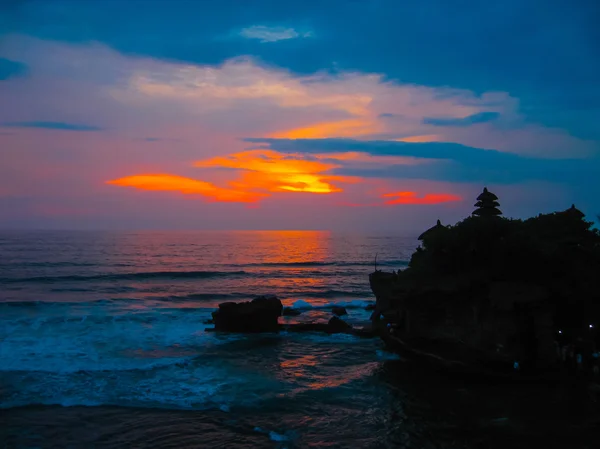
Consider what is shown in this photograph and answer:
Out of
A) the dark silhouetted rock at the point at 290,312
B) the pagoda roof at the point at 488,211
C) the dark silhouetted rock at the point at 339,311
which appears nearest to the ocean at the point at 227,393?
the dark silhouetted rock at the point at 339,311

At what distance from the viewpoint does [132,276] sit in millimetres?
54781

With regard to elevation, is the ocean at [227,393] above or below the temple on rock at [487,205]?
below

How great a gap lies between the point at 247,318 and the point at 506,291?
1696 centimetres

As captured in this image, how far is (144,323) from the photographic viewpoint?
30.8m

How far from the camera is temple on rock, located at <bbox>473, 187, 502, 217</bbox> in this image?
25938 millimetres

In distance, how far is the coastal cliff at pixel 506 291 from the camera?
63.1ft

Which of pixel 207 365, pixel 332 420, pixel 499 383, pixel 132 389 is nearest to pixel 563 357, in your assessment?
pixel 499 383

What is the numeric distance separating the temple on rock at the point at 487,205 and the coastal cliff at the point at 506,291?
300 cm

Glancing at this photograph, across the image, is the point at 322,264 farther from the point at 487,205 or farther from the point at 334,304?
the point at 487,205

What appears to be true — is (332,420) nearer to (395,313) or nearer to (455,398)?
(455,398)

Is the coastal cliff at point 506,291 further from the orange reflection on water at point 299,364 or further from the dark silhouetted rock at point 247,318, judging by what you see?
the dark silhouetted rock at point 247,318

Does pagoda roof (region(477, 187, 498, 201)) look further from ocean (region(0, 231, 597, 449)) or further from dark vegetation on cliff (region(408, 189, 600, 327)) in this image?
ocean (region(0, 231, 597, 449))

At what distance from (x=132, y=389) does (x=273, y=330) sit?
13.2 meters

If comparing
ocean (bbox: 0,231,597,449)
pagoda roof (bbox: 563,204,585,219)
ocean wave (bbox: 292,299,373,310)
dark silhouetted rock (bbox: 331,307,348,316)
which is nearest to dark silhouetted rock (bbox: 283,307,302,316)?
ocean (bbox: 0,231,597,449)
